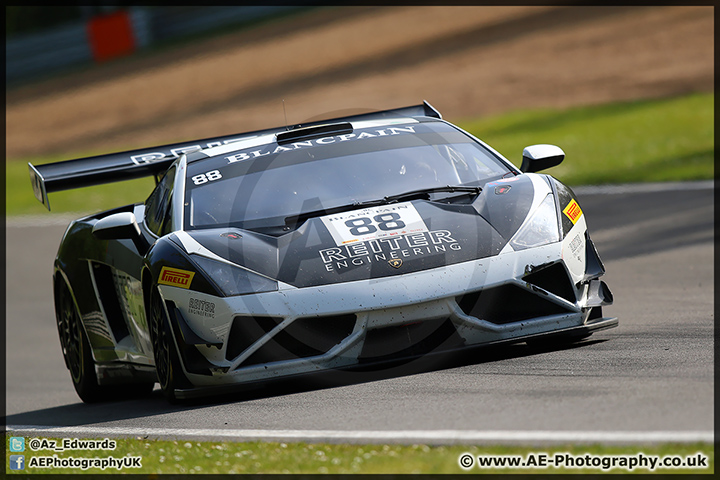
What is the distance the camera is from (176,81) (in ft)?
113

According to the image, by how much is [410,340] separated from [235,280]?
879 mm

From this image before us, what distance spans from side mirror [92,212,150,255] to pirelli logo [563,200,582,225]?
233 cm

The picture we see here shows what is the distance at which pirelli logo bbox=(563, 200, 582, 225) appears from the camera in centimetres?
580

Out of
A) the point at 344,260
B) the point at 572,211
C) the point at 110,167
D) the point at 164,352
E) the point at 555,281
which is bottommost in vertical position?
the point at 164,352

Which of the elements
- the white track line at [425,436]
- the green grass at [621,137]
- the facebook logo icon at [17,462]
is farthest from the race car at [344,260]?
the green grass at [621,137]

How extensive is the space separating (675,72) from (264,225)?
62.7 feet

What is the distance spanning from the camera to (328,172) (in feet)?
20.7

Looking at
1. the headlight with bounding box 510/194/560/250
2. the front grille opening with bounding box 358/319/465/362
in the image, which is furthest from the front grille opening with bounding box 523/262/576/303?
the front grille opening with bounding box 358/319/465/362

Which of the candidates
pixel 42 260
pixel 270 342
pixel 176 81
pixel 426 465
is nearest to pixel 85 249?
pixel 270 342

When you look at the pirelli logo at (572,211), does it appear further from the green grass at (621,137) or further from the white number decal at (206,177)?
the green grass at (621,137)

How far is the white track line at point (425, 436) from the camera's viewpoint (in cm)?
384

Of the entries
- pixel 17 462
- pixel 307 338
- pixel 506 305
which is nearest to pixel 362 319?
pixel 307 338

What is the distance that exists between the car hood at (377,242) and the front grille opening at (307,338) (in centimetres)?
18

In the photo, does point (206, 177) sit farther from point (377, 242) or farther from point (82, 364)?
point (82, 364)
